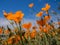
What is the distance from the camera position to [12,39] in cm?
121

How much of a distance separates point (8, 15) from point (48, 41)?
2.49 feet

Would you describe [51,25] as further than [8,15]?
Yes

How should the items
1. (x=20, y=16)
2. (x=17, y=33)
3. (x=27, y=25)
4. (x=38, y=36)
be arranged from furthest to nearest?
(x=38, y=36) → (x=27, y=25) → (x=20, y=16) → (x=17, y=33)

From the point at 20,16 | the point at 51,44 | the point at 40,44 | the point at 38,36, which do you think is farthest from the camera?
the point at 38,36

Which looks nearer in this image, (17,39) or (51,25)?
(17,39)

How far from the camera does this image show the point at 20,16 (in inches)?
50.4

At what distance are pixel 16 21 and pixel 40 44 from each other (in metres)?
0.91

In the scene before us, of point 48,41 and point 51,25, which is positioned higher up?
point 51,25

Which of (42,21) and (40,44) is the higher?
(42,21)

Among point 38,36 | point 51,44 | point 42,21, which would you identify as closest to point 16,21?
point 42,21

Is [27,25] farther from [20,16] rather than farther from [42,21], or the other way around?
[20,16]

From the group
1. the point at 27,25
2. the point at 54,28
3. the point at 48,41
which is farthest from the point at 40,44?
the point at 27,25

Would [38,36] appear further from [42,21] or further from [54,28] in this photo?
[42,21]

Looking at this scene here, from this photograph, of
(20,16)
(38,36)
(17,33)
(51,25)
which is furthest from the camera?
(38,36)
